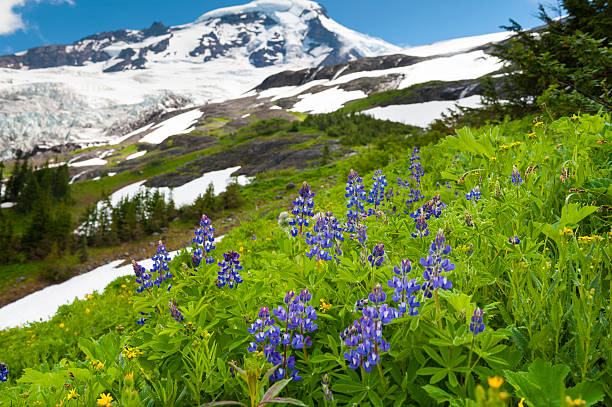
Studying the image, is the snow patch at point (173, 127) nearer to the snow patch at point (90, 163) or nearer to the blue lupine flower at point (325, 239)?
the snow patch at point (90, 163)

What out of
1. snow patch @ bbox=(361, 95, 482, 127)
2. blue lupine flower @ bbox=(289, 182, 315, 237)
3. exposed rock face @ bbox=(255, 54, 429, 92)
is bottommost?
blue lupine flower @ bbox=(289, 182, 315, 237)

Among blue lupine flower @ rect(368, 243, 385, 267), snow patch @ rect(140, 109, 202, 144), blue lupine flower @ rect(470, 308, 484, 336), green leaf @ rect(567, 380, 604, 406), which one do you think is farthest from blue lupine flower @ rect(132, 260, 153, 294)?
snow patch @ rect(140, 109, 202, 144)

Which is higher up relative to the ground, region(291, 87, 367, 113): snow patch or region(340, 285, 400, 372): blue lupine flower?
region(291, 87, 367, 113): snow patch

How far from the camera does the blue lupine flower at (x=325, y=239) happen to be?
97.9 inches

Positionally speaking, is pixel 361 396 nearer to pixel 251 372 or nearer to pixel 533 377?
pixel 251 372

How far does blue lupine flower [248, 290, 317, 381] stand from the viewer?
1.59 meters

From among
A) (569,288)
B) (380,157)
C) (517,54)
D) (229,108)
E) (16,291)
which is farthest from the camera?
(229,108)

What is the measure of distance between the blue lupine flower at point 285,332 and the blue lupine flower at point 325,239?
2.32 ft

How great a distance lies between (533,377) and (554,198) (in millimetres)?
2151

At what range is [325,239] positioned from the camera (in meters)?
2.64

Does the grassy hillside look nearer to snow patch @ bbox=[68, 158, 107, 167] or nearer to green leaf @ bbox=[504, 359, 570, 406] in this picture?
green leaf @ bbox=[504, 359, 570, 406]

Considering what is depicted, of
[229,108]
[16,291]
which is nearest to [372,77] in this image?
[229,108]

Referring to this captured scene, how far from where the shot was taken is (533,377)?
1.24 metres

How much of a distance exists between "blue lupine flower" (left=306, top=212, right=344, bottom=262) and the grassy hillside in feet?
0.05
